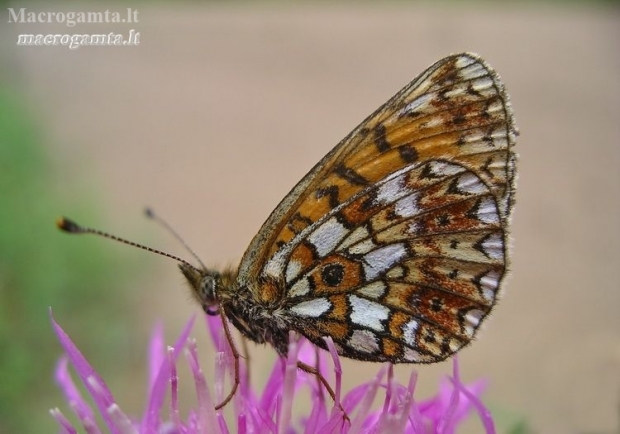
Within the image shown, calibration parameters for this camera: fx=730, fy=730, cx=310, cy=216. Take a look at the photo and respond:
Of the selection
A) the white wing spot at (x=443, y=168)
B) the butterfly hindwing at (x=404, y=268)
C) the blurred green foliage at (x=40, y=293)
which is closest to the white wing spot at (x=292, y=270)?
the butterfly hindwing at (x=404, y=268)

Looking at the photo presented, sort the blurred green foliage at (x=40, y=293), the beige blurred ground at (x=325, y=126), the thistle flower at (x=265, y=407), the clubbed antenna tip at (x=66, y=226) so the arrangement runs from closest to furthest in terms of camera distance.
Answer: the thistle flower at (x=265, y=407), the clubbed antenna tip at (x=66, y=226), the blurred green foliage at (x=40, y=293), the beige blurred ground at (x=325, y=126)

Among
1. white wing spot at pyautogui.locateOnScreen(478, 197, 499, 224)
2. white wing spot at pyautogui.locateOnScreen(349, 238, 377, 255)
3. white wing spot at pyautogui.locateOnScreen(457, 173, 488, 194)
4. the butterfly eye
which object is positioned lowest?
the butterfly eye

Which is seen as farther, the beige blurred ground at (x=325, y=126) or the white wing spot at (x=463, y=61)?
the beige blurred ground at (x=325, y=126)

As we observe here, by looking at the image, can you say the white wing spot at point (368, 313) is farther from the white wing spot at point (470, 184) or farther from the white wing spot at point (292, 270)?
the white wing spot at point (470, 184)

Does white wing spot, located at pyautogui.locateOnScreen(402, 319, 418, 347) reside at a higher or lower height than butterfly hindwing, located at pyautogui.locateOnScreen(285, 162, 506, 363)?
lower

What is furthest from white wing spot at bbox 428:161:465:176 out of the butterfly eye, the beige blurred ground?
the beige blurred ground

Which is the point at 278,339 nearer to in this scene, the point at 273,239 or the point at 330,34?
the point at 273,239

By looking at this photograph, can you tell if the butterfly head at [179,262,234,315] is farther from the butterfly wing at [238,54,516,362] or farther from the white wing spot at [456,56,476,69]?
the white wing spot at [456,56,476,69]

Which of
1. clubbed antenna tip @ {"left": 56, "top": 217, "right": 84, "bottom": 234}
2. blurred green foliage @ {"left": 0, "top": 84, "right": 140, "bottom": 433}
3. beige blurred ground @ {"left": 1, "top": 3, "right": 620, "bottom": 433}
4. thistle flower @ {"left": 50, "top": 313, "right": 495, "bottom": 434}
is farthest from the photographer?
beige blurred ground @ {"left": 1, "top": 3, "right": 620, "bottom": 433}
